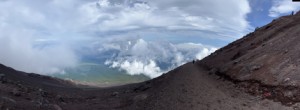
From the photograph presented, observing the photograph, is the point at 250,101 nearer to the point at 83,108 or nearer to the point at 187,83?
the point at 187,83

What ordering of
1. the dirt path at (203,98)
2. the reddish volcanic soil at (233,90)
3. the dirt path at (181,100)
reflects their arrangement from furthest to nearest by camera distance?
the dirt path at (203,98), the reddish volcanic soil at (233,90), the dirt path at (181,100)

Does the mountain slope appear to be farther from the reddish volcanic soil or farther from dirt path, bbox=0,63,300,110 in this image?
dirt path, bbox=0,63,300,110

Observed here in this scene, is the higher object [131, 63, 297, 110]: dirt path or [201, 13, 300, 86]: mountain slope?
[201, 13, 300, 86]: mountain slope

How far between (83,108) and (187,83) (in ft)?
38.3

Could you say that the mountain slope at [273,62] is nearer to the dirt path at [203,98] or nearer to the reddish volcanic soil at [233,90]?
the reddish volcanic soil at [233,90]

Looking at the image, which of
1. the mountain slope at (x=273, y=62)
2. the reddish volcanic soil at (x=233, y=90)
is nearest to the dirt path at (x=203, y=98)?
the reddish volcanic soil at (x=233, y=90)

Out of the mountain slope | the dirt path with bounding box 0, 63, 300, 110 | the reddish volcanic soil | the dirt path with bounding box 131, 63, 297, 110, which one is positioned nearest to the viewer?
the dirt path with bounding box 0, 63, 300, 110

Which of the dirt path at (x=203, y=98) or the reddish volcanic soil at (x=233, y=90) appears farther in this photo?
the dirt path at (x=203, y=98)

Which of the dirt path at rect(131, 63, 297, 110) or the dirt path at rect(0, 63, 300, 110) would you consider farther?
the dirt path at rect(131, 63, 297, 110)

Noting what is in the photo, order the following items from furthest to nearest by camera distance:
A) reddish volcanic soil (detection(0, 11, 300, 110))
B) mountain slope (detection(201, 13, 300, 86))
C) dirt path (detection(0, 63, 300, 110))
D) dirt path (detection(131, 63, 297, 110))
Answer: mountain slope (detection(201, 13, 300, 86))
dirt path (detection(131, 63, 297, 110))
reddish volcanic soil (detection(0, 11, 300, 110))
dirt path (detection(0, 63, 300, 110))

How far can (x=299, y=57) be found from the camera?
3681 centimetres

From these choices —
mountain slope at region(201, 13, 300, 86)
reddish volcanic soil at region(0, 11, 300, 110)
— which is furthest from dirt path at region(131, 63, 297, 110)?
mountain slope at region(201, 13, 300, 86)

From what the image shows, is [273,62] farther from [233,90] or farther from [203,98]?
[203,98]

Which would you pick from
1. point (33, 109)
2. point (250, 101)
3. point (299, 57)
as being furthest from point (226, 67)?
point (33, 109)
